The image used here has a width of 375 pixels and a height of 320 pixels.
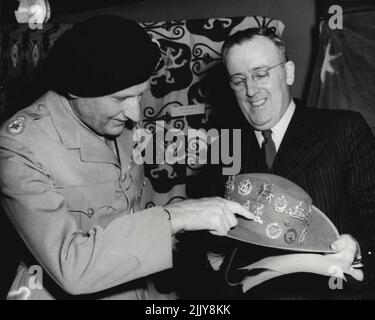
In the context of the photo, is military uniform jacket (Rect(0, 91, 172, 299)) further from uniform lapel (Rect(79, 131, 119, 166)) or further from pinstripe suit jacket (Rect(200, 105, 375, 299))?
pinstripe suit jacket (Rect(200, 105, 375, 299))

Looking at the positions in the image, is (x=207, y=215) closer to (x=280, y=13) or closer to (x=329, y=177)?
(x=329, y=177)

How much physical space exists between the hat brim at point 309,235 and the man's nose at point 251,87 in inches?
20.0

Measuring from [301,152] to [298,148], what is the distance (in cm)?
2

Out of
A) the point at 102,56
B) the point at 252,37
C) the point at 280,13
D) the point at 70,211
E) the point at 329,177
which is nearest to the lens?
the point at 102,56

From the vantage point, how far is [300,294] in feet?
4.73

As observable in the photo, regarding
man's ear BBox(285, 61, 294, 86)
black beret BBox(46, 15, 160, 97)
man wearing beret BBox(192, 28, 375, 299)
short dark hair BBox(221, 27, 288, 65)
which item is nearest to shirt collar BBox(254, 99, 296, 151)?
man wearing beret BBox(192, 28, 375, 299)

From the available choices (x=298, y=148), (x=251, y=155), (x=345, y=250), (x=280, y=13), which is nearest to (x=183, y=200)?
(x=251, y=155)

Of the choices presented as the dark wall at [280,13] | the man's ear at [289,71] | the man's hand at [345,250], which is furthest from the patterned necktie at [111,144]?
the dark wall at [280,13]

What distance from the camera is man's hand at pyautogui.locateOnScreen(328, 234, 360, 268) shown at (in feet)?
4.07

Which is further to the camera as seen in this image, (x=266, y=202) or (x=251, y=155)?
(x=251, y=155)

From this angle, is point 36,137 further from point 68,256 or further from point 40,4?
point 40,4

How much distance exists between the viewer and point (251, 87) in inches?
61.8

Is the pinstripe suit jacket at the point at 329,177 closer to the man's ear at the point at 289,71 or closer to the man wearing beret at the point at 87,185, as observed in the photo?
the man's ear at the point at 289,71
